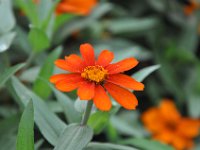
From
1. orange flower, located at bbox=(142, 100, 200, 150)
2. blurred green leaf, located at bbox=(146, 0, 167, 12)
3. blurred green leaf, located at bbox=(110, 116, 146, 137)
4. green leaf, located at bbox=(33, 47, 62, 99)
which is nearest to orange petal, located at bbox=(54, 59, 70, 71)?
green leaf, located at bbox=(33, 47, 62, 99)

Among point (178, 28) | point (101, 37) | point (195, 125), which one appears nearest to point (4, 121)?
point (101, 37)

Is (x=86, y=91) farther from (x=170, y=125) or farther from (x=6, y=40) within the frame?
(x=170, y=125)

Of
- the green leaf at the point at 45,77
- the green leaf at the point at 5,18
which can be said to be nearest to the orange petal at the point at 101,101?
the green leaf at the point at 45,77

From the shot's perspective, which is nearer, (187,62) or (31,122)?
(31,122)

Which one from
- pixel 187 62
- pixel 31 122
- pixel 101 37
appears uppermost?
pixel 31 122

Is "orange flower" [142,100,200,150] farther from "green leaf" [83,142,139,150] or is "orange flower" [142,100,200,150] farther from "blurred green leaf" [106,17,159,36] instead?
"green leaf" [83,142,139,150]

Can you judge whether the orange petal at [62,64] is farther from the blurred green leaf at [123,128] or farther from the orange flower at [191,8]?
the orange flower at [191,8]

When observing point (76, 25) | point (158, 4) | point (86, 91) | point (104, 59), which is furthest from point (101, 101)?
point (158, 4)

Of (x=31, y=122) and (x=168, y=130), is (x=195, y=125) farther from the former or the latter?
(x=31, y=122)

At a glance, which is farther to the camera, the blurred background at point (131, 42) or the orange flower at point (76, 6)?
the orange flower at point (76, 6)
